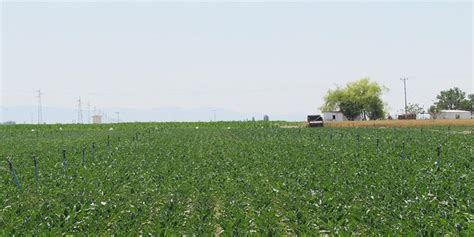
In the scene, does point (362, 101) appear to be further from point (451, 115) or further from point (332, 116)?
point (451, 115)

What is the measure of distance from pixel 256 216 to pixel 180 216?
1432 mm

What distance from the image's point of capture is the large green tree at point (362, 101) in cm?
8931

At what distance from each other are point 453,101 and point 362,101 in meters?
35.7

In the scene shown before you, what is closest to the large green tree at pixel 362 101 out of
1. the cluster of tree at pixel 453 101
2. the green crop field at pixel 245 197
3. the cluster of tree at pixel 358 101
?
the cluster of tree at pixel 358 101

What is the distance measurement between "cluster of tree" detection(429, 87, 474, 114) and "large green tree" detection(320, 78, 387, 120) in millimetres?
26461

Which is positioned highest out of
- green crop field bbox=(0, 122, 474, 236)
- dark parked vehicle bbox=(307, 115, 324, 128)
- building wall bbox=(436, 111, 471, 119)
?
building wall bbox=(436, 111, 471, 119)

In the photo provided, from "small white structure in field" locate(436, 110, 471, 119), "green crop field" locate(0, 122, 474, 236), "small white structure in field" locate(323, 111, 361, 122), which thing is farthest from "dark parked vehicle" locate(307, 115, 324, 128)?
"small white structure in field" locate(436, 110, 471, 119)

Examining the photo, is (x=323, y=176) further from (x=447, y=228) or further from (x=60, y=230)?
(x=60, y=230)

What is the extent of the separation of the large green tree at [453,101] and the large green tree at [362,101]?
26.7 meters

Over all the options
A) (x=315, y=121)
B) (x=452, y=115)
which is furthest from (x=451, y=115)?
(x=315, y=121)

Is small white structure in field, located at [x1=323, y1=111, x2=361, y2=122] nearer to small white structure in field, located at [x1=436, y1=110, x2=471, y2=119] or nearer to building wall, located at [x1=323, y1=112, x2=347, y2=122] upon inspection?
building wall, located at [x1=323, y1=112, x2=347, y2=122]

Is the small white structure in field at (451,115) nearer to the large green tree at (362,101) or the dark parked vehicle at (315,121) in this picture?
the large green tree at (362,101)

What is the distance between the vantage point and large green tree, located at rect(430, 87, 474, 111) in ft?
362

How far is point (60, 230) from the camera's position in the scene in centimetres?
827
